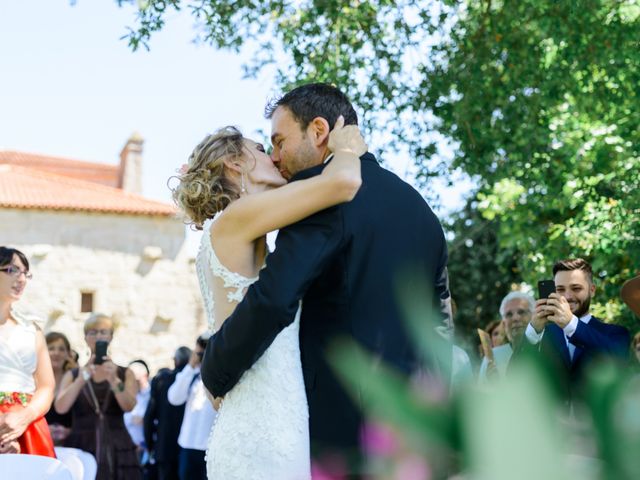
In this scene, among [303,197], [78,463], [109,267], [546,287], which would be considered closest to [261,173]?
[303,197]

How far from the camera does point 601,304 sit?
15.5 metres

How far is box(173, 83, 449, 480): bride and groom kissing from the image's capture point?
251 centimetres

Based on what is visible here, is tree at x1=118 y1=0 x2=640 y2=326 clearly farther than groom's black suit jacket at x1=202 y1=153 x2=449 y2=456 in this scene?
Yes

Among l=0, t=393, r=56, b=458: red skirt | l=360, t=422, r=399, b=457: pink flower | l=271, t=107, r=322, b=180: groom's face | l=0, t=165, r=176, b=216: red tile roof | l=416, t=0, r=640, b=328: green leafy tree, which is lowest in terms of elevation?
l=360, t=422, r=399, b=457: pink flower

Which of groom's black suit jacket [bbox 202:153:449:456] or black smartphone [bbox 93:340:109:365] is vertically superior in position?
black smartphone [bbox 93:340:109:365]

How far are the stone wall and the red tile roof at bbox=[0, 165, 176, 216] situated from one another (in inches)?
12.3

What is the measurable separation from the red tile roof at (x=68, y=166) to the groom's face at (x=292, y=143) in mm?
48159

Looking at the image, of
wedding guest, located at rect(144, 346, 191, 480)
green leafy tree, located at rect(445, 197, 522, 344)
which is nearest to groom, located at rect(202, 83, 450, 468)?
wedding guest, located at rect(144, 346, 191, 480)

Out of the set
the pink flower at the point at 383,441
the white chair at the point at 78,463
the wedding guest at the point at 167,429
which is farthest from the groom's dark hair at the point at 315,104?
the wedding guest at the point at 167,429

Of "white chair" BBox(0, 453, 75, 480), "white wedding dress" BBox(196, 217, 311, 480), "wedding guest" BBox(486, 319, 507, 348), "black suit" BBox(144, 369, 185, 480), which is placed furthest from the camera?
"black suit" BBox(144, 369, 185, 480)

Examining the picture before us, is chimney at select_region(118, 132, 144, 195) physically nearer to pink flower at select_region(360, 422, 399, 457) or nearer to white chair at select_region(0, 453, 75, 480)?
white chair at select_region(0, 453, 75, 480)

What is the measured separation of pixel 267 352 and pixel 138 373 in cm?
1127

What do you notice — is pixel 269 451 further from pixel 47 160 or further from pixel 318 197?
pixel 47 160

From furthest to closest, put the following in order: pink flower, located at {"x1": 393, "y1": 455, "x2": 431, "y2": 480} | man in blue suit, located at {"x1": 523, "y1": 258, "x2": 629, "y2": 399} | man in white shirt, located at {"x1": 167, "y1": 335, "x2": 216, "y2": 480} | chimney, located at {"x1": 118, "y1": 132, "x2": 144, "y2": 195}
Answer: chimney, located at {"x1": 118, "y1": 132, "x2": 144, "y2": 195}
man in white shirt, located at {"x1": 167, "y1": 335, "x2": 216, "y2": 480}
man in blue suit, located at {"x1": 523, "y1": 258, "x2": 629, "y2": 399}
pink flower, located at {"x1": 393, "y1": 455, "x2": 431, "y2": 480}
